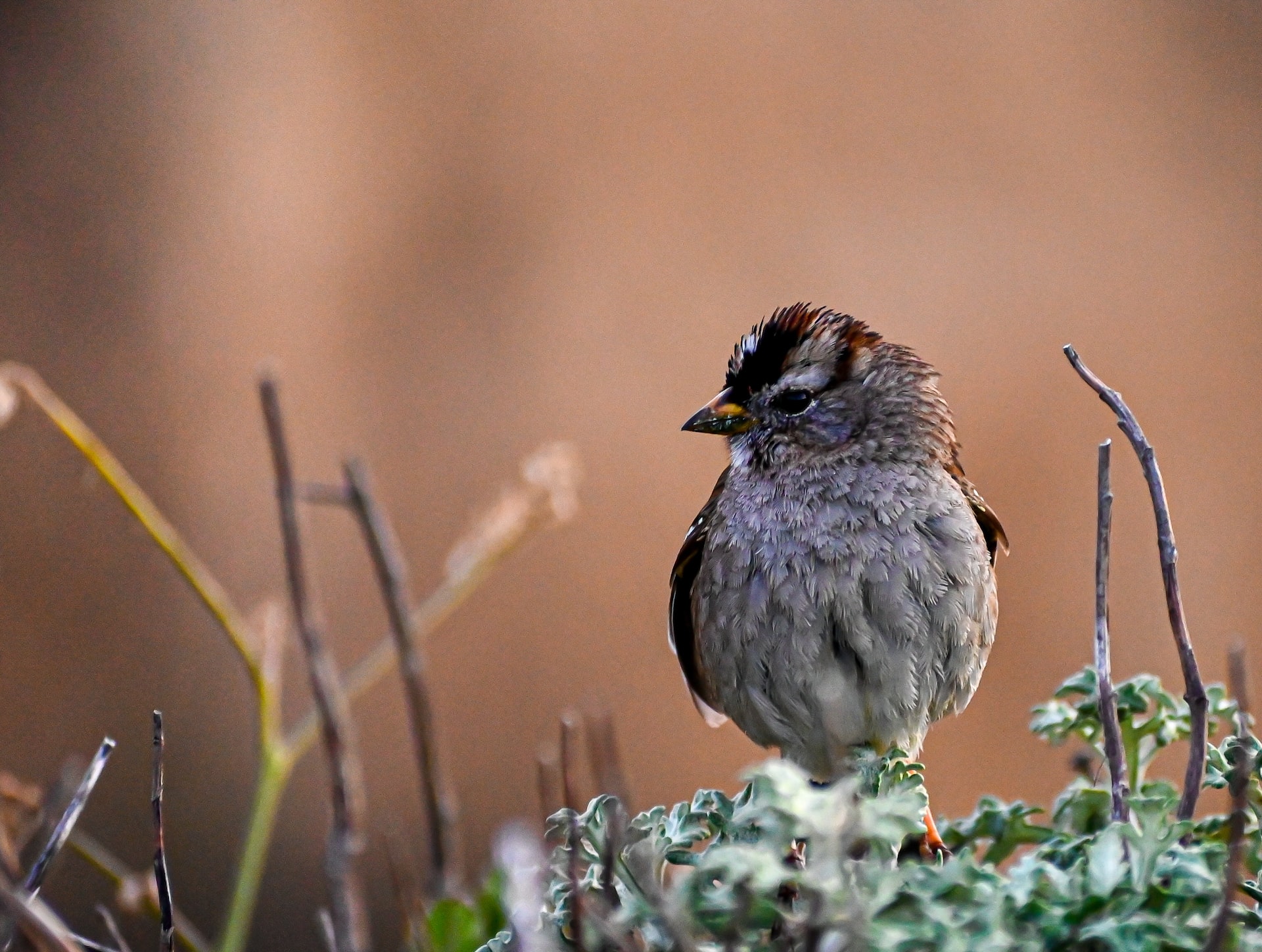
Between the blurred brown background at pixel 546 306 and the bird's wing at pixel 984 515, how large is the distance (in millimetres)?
2024

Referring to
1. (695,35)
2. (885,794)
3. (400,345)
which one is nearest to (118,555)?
(400,345)

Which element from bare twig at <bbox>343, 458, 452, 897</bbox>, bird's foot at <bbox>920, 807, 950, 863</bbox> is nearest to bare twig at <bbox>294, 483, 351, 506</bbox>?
bare twig at <bbox>343, 458, 452, 897</bbox>

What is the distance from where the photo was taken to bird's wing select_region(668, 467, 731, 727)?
7.90 ft

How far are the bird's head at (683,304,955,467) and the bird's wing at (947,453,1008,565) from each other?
5cm

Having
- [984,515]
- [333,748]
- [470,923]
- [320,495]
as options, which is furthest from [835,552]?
[333,748]

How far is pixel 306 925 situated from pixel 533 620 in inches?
46.6

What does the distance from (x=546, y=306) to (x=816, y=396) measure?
206 cm

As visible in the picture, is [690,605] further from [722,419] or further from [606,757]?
[606,757]

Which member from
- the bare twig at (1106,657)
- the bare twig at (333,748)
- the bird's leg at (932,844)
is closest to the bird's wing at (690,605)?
the bird's leg at (932,844)

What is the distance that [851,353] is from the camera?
2.41 metres

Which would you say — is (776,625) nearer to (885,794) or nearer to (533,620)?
(885,794)

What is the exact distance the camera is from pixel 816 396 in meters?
2.38

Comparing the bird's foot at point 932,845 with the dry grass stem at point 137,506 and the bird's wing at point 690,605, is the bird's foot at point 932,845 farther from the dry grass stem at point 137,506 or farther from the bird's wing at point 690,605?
the dry grass stem at point 137,506

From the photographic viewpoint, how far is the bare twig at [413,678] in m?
0.87
